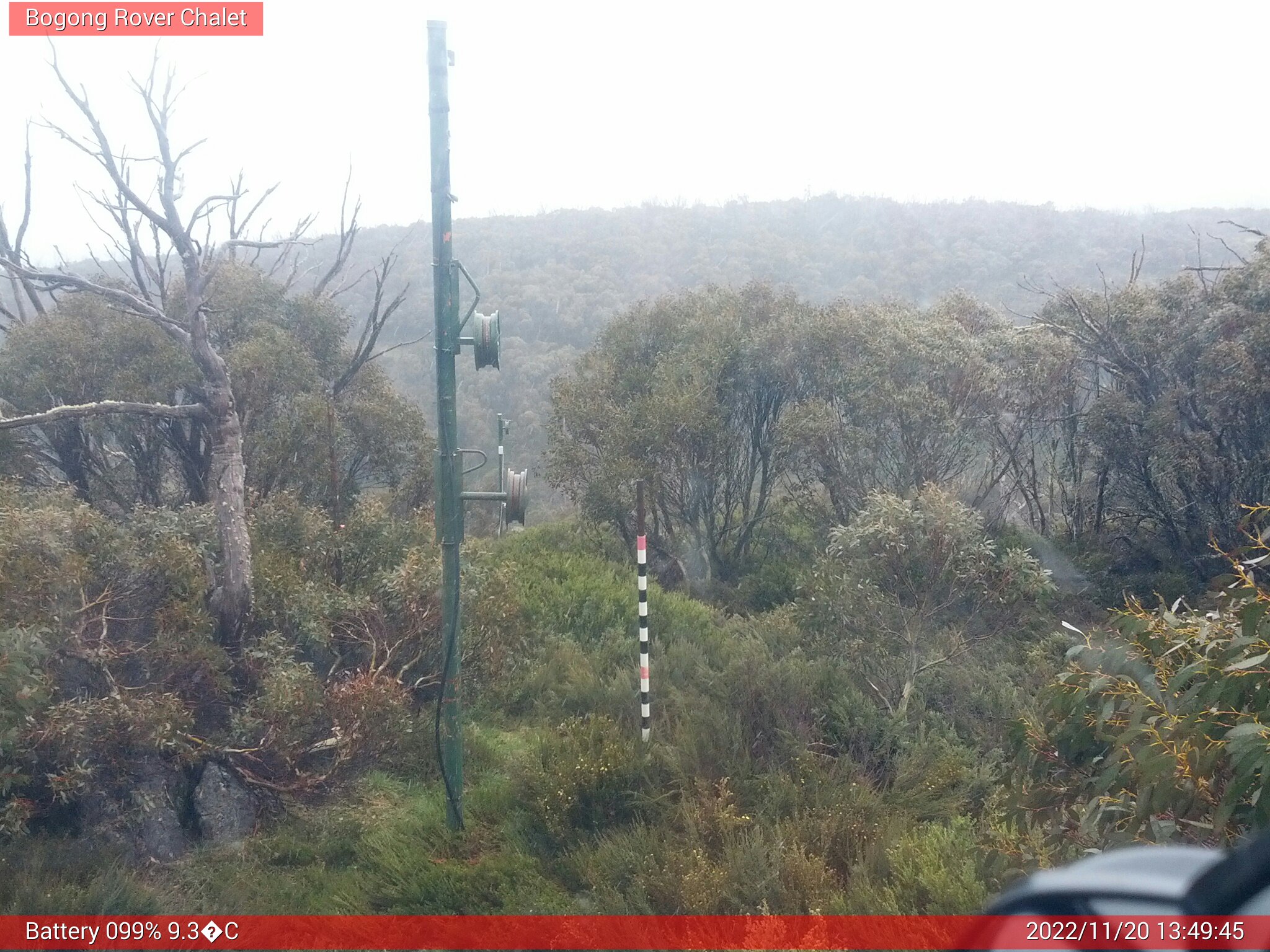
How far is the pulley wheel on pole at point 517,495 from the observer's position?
5.50m

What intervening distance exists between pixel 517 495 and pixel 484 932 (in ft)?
7.93

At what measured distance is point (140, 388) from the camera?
363 inches

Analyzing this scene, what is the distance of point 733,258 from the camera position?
3106cm

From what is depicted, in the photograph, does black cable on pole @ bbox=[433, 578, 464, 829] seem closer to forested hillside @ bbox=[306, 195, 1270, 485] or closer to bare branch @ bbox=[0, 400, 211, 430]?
bare branch @ bbox=[0, 400, 211, 430]

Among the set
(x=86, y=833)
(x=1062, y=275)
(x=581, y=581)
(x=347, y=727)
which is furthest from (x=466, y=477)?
(x=1062, y=275)

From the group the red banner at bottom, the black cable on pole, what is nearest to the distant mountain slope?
the black cable on pole

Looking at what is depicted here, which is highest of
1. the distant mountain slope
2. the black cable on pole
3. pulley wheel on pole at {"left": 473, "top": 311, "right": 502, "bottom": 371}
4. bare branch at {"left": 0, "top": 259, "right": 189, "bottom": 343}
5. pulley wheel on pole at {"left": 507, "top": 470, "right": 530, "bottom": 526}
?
the distant mountain slope

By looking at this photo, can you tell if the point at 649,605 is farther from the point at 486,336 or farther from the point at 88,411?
the point at 88,411

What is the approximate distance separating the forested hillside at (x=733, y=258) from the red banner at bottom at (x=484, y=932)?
45.7ft

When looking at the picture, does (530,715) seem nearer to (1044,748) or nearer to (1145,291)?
(1044,748)

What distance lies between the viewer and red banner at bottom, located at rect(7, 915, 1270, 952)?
3760 millimetres

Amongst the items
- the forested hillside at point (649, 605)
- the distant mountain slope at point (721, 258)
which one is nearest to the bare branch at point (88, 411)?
the forested hillside at point (649, 605)

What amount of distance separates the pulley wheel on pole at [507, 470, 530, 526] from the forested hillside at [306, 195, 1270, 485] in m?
12.6

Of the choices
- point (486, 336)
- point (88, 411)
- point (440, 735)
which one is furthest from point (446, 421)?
point (88, 411)
